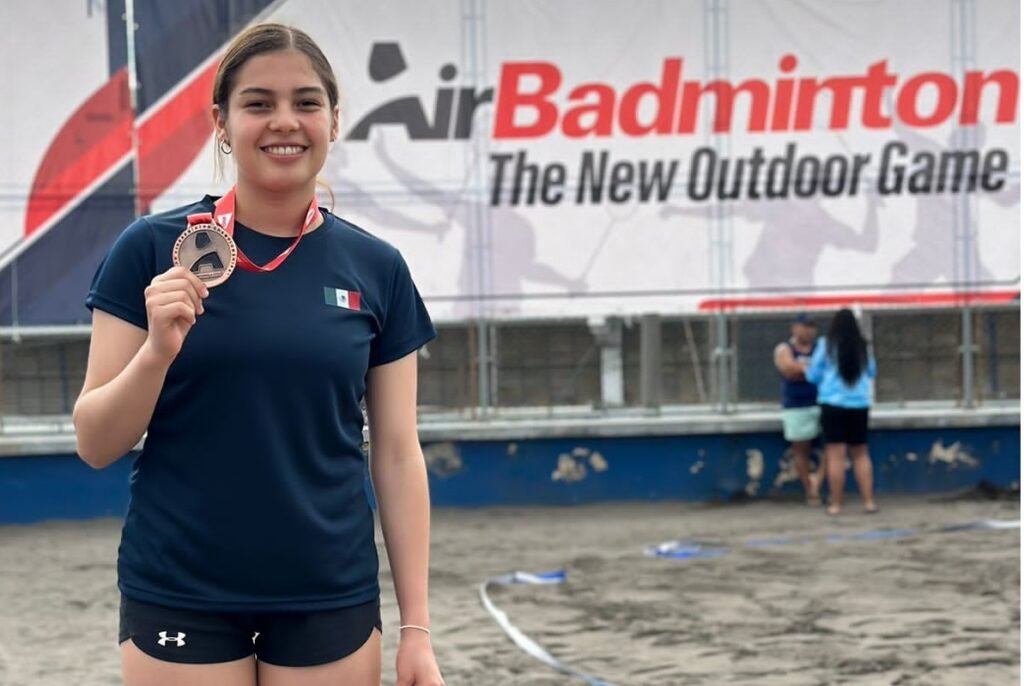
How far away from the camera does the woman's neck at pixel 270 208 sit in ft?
7.61

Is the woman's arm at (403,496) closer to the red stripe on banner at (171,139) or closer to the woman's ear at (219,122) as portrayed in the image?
the woman's ear at (219,122)

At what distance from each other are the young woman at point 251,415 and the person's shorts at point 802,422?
9448 millimetres

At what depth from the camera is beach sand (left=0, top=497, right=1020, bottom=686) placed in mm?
6457

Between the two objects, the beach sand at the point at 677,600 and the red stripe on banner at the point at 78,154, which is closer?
the beach sand at the point at 677,600

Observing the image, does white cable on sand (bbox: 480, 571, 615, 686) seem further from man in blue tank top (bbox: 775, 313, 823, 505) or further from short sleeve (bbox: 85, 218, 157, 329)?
short sleeve (bbox: 85, 218, 157, 329)

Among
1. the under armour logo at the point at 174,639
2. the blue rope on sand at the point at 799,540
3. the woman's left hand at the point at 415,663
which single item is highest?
the under armour logo at the point at 174,639

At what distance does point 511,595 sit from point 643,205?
4.63 metres

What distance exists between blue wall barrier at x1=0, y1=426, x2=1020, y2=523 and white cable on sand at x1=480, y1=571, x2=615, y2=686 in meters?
2.73

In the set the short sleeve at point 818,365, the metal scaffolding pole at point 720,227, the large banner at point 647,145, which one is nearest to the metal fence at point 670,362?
the metal scaffolding pole at point 720,227

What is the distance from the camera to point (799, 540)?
10016 millimetres

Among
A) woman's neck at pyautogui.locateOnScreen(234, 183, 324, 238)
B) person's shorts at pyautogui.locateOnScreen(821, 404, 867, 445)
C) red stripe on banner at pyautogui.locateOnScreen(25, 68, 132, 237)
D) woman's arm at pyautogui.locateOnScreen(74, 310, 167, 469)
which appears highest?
red stripe on banner at pyautogui.locateOnScreen(25, 68, 132, 237)

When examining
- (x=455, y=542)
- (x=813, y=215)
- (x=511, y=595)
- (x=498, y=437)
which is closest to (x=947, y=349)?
(x=813, y=215)

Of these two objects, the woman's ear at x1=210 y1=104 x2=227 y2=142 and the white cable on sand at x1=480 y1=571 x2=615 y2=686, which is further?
the white cable on sand at x1=480 y1=571 x2=615 y2=686

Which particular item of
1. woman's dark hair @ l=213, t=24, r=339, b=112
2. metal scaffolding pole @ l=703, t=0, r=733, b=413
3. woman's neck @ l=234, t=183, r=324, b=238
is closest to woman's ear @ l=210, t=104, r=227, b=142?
woman's dark hair @ l=213, t=24, r=339, b=112
